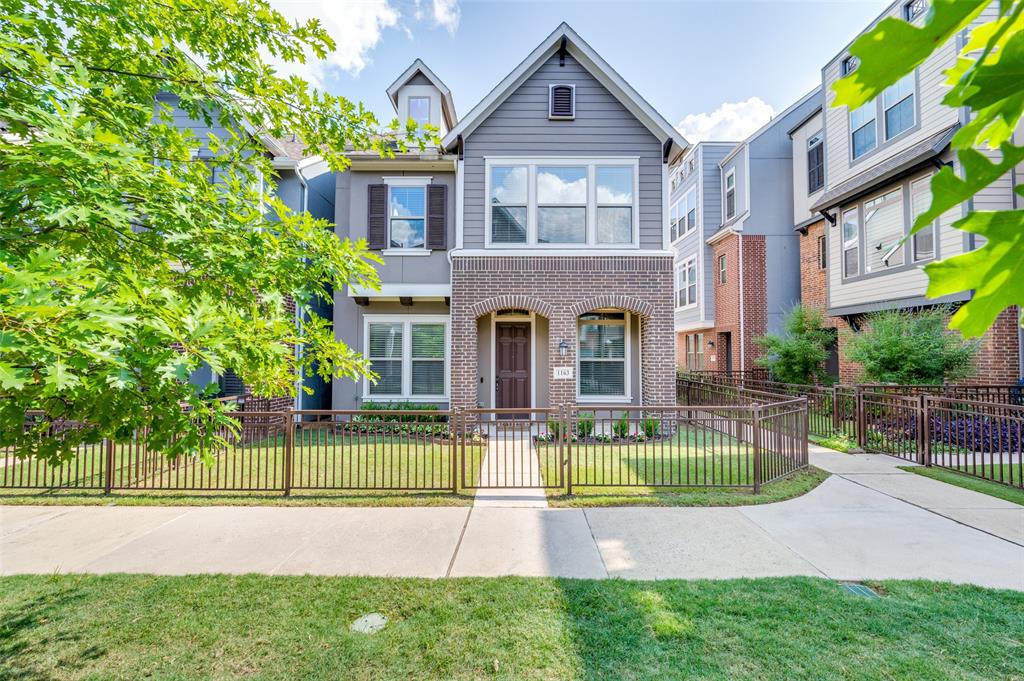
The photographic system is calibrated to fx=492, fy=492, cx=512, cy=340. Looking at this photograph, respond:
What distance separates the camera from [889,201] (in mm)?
12234

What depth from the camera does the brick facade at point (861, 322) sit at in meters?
10.3

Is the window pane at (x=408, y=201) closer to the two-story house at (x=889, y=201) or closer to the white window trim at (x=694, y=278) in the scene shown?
the two-story house at (x=889, y=201)

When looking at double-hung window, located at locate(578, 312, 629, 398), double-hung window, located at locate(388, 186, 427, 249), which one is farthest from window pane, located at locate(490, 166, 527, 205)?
double-hung window, located at locate(578, 312, 629, 398)

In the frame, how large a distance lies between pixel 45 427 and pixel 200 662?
1.71 m

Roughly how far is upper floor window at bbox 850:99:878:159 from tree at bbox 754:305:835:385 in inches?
183

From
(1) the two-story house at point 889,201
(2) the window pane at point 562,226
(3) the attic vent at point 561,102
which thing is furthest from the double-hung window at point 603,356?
(1) the two-story house at point 889,201

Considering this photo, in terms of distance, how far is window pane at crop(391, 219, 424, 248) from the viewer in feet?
38.0

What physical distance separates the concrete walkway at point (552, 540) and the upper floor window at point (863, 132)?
10645mm

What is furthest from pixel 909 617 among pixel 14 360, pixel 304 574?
pixel 14 360

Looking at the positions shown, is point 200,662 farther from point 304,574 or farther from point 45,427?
point 45,427

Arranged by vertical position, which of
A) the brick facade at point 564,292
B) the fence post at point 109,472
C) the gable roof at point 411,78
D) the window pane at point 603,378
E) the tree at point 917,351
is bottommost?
the fence post at point 109,472

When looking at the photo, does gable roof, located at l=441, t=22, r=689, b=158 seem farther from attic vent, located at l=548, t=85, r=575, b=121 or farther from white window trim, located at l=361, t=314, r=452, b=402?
white window trim, located at l=361, t=314, r=452, b=402

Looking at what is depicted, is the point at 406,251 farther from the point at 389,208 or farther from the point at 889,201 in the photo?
the point at 889,201

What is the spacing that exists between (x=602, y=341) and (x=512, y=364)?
2.19m
